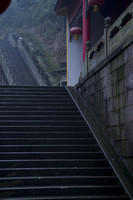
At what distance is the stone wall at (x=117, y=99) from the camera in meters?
5.11

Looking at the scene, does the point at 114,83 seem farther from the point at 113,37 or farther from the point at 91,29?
the point at 91,29

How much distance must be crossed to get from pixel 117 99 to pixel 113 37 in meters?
1.40

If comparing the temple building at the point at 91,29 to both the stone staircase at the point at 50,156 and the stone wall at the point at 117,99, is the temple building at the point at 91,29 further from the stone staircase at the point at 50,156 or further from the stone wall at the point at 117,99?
the stone staircase at the point at 50,156

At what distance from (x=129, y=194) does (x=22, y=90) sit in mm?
5614

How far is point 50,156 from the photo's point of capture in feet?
19.9

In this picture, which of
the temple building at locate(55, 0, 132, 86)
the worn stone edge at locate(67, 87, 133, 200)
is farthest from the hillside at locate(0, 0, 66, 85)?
the worn stone edge at locate(67, 87, 133, 200)

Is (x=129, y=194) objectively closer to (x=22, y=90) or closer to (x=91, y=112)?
(x=91, y=112)

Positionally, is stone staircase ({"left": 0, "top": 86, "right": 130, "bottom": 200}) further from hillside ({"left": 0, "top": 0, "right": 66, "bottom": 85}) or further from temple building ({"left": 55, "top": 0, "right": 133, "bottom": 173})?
hillside ({"left": 0, "top": 0, "right": 66, "bottom": 85})

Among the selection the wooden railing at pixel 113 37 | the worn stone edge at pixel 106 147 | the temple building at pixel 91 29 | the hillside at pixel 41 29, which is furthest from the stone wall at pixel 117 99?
the hillside at pixel 41 29

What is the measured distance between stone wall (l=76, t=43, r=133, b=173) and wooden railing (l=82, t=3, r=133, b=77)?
30 centimetres

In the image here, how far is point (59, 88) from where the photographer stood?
10016mm

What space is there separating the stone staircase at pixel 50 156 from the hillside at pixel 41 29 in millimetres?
7571

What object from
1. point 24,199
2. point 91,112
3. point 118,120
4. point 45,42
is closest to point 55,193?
point 24,199

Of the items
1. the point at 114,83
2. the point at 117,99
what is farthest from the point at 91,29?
the point at 117,99
